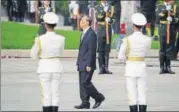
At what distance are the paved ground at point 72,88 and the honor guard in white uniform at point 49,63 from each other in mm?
1425

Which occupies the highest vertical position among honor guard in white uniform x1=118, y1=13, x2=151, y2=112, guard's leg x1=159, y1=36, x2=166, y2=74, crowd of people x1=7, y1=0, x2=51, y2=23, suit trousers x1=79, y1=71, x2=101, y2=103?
honor guard in white uniform x1=118, y1=13, x2=151, y2=112

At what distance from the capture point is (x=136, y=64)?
45.9 ft

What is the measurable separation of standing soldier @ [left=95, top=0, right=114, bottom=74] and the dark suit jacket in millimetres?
5994

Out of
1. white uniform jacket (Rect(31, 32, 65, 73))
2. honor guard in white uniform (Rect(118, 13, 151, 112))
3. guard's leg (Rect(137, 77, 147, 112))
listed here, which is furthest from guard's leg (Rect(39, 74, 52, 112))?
guard's leg (Rect(137, 77, 147, 112))

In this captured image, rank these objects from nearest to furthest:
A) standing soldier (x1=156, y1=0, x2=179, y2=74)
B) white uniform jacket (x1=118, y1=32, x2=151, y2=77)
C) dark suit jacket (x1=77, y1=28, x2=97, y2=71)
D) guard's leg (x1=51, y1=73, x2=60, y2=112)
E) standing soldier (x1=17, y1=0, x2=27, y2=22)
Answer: guard's leg (x1=51, y1=73, x2=60, y2=112) → white uniform jacket (x1=118, y1=32, x2=151, y2=77) → dark suit jacket (x1=77, y1=28, x2=97, y2=71) → standing soldier (x1=156, y1=0, x2=179, y2=74) → standing soldier (x1=17, y1=0, x2=27, y2=22)

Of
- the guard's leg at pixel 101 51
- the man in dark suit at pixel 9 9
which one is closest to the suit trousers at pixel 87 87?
the guard's leg at pixel 101 51

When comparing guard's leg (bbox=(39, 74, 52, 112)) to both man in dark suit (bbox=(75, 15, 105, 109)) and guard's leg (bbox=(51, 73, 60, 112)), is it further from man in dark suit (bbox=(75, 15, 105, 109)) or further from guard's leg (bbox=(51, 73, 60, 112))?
man in dark suit (bbox=(75, 15, 105, 109))

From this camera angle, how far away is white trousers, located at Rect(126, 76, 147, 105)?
1380 cm

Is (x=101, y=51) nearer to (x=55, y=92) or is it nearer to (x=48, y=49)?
(x=48, y=49)

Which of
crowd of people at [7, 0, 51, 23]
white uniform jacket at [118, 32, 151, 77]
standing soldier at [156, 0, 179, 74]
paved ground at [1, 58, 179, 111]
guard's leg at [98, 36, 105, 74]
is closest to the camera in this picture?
white uniform jacket at [118, 32, 151, 77]

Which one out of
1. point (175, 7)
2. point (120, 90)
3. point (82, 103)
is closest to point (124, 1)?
point (175, 7)

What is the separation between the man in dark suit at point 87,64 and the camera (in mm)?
15102

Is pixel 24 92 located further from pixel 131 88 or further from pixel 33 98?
pixel 131 88

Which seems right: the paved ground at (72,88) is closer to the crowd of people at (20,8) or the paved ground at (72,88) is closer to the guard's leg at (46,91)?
the guard's leg at (46,91)
